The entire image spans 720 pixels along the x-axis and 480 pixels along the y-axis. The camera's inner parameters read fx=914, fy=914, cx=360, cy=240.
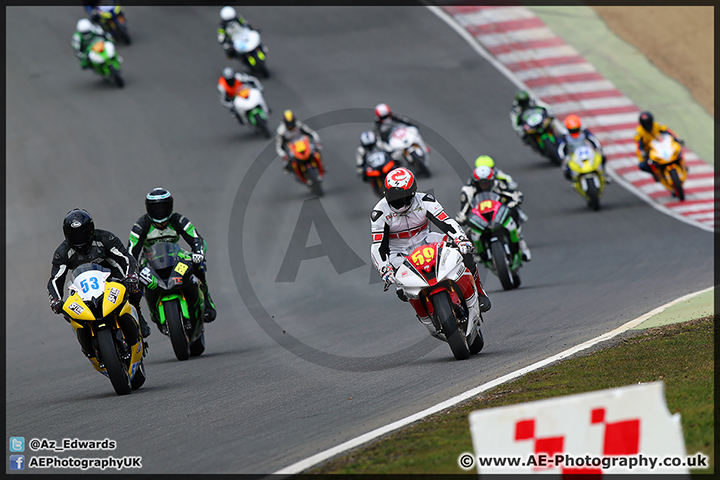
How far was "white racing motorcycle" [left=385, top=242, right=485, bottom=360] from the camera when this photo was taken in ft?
30.8

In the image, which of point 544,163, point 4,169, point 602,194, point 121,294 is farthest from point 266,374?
point 4,169

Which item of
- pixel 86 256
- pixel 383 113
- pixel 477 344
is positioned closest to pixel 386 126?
pixel 383 113

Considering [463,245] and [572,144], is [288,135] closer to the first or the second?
[572,144]

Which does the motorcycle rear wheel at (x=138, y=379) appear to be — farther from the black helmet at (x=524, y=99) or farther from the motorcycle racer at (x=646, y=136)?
the black helmet at (x=524, y=99)

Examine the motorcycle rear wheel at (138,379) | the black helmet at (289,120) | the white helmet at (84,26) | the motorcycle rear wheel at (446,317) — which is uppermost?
the white helmet at (84,26)

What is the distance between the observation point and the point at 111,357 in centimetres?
928

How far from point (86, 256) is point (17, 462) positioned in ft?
10.8

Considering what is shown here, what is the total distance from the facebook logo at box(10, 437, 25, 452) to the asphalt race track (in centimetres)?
17

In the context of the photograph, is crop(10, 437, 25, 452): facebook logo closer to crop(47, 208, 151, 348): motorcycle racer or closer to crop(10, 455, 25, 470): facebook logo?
crop(10, 455, 25, 470): facebook logo

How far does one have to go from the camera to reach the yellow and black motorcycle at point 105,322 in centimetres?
926

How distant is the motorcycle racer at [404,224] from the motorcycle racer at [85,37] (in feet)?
70.9

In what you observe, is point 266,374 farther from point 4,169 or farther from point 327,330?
point 4,169

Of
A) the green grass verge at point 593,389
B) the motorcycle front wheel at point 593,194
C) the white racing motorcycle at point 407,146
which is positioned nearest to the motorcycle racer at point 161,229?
the green grass verge at point 593,389

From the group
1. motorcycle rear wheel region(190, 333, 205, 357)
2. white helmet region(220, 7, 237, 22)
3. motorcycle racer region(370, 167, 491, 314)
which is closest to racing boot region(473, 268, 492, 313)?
motorcycle racer region(370, 167, 491, 314)
